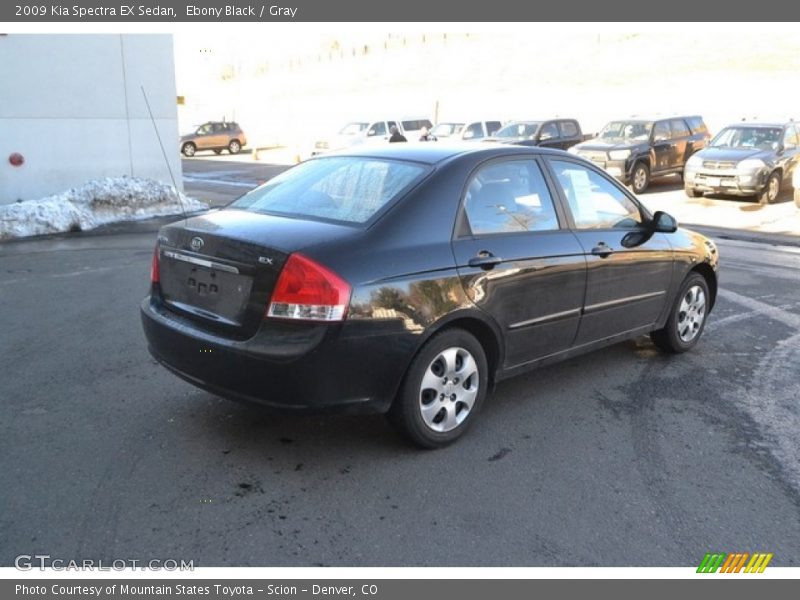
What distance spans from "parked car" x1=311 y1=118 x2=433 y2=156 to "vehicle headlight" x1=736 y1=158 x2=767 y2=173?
11.6 m

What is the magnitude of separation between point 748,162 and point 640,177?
2828 millimetres

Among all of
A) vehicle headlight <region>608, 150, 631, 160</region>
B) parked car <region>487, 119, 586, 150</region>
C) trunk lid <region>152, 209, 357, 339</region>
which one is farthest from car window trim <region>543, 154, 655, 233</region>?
parked car <region>487, 119, 586, 150</region>

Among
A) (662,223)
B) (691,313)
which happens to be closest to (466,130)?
(691,313)

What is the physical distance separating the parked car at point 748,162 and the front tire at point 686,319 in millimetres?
11456

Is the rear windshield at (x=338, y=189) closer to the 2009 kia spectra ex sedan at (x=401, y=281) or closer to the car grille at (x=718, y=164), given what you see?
the 2009 kia spectra ex sedan at (x=401, y=281)

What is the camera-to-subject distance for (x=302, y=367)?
137 inches

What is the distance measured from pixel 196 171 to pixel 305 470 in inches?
979

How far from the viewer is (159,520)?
10.8 ft

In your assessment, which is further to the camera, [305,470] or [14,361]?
[14,361]

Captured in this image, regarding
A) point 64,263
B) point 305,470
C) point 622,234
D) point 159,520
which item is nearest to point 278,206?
point 305,470

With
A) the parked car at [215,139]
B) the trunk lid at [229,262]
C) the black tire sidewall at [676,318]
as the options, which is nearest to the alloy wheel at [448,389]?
the trunk lid at [229,262]

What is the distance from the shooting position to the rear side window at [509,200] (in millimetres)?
4266

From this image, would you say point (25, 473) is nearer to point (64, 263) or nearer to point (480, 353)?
point (480, 353)

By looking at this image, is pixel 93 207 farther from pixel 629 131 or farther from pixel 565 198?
pixel 629 131
